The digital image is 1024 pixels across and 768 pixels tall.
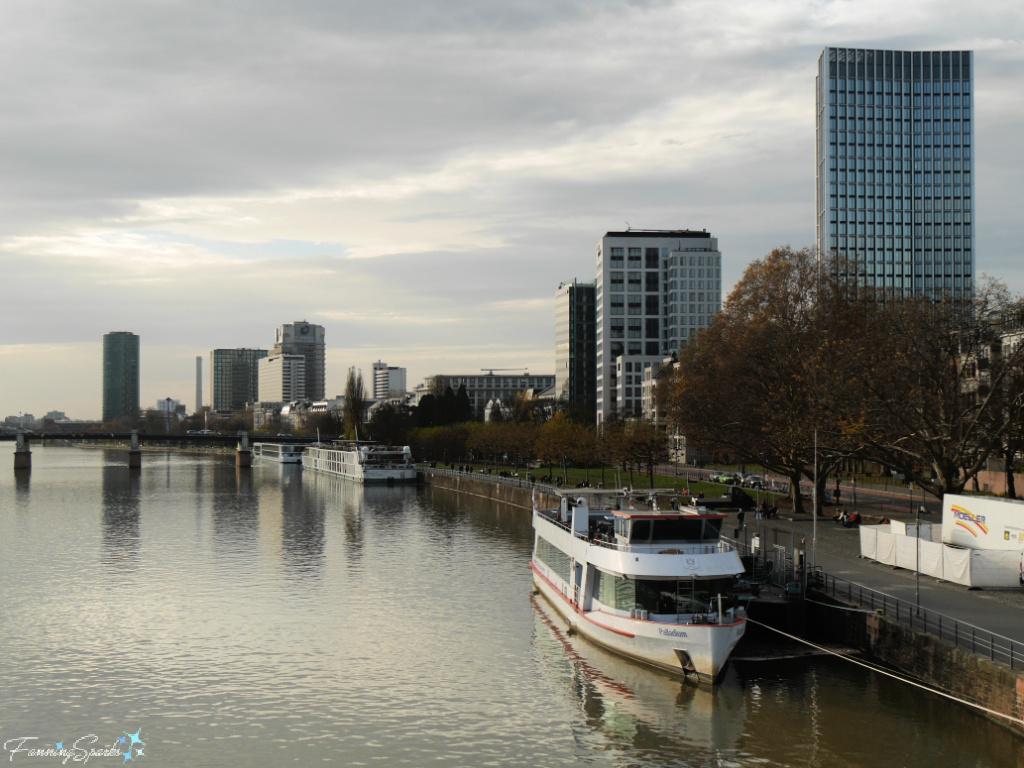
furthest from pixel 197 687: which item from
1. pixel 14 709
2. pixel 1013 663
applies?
pixel 1013 663

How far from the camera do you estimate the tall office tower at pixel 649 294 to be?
7052 inches

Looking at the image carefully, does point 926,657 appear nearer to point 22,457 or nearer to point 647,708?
point 647,708

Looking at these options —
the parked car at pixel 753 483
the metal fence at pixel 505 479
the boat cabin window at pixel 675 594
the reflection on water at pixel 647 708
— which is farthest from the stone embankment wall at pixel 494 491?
the boat cabin window at pixel 675 594

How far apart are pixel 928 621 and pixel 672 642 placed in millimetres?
8739

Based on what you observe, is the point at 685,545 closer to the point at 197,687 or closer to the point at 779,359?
the point at 197,687

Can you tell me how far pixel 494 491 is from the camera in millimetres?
103688

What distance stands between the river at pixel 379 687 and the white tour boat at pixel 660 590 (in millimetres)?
1028

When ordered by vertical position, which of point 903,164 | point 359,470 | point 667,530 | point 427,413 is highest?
point 903,164

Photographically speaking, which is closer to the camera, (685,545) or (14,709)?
(14,709)

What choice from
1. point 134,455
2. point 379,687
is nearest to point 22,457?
point 134,455

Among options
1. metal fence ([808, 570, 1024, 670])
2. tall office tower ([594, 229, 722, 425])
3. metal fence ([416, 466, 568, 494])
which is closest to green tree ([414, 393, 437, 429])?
tall office tower ([594, 229, 722, 425])

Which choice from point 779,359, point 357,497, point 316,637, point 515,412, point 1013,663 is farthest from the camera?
point 515,412

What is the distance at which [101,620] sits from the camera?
42406 mm

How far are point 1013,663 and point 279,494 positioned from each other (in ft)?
344
